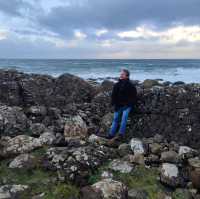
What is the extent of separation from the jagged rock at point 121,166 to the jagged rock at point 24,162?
1.52 meters

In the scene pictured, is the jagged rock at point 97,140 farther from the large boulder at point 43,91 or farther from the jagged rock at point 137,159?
the large boulder at point 43,91

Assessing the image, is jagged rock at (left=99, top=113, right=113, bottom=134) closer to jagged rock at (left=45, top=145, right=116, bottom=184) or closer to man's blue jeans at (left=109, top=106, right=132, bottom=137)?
man's blue jeans at (left=109, top=106, right=132, bottom=137)

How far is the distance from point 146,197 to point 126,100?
348 centimetres

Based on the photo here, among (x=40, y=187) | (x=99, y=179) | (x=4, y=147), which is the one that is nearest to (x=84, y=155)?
(x=99, y=179)

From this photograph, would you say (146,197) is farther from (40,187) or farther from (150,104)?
(150,104)

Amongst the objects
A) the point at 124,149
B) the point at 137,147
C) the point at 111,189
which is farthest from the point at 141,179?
the point at 124,149

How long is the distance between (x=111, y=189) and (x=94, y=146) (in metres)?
1.82

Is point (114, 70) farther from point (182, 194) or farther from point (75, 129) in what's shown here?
point (182, 194)

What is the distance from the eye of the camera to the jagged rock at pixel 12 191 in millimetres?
5984

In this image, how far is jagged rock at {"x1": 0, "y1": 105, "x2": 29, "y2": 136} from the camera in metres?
8.62

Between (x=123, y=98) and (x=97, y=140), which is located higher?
(x=123, y=98)

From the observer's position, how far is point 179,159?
738 centimetres

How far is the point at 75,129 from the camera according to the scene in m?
8.85

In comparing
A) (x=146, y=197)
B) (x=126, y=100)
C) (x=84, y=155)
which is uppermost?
(x=126, y=100)
